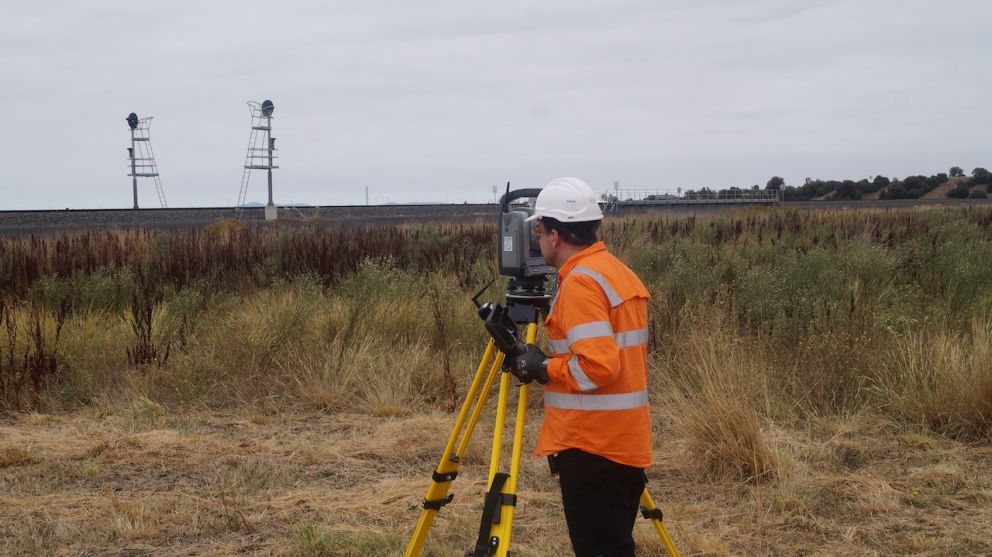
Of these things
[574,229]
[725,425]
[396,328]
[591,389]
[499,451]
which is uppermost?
[574,229]

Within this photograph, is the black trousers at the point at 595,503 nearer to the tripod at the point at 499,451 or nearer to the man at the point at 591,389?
the man at the point at 591,389

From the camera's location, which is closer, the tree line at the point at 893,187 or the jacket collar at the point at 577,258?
the jacket collar at the point at 577,258

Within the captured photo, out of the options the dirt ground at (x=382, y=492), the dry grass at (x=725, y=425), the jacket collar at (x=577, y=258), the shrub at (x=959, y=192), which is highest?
the shrub at (x=959, y=192)

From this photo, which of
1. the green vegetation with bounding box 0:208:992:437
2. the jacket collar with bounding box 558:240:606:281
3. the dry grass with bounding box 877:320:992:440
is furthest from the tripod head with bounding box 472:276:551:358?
the dry grass with bounding box 877:320:992:440

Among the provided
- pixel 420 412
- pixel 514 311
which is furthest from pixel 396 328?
pixel 514 311

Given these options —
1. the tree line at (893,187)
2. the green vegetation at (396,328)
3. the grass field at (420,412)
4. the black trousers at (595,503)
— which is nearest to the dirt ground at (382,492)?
the grass field at (420,412)

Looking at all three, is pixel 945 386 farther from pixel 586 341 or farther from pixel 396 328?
pixel 396 328

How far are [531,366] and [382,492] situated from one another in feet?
8.72

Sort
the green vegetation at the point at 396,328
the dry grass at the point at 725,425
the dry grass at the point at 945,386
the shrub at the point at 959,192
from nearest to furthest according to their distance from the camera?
the dry grass at the point at 725,425 < the dry grass at the point at 945,386 < the green vegetation at the point at 396,328 < the shrub at the point at 959,192

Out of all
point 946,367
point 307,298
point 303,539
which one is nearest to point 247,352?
point 307,298

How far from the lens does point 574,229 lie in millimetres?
3352

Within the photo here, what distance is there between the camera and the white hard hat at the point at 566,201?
3309 millimetres

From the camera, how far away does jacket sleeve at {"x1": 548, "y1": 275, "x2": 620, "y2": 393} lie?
311cm

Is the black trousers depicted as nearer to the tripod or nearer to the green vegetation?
the tripod
